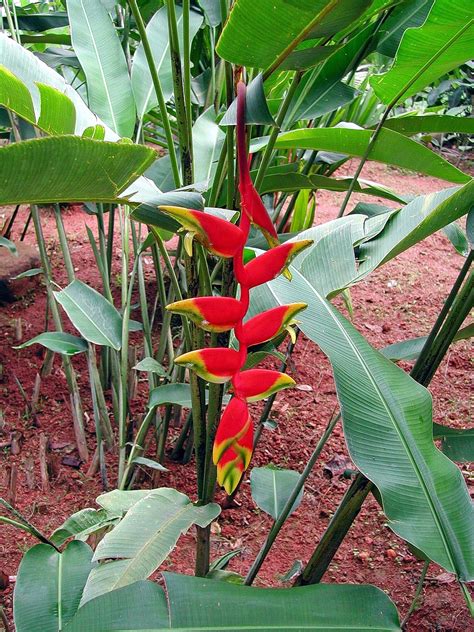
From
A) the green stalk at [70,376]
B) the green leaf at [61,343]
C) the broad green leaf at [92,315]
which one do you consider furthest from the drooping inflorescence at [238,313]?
the green stalk at [70,376]

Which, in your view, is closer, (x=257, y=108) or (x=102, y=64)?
(x=257, y=108)

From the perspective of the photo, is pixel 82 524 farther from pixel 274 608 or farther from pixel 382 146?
pixel 382 146

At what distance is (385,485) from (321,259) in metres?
0.31

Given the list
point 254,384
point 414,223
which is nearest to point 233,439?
point 254,384

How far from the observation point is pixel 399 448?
69 cm

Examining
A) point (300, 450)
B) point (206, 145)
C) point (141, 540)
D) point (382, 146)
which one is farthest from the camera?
point (300, 450)

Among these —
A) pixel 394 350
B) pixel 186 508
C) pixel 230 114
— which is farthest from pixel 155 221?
pixel 394 350

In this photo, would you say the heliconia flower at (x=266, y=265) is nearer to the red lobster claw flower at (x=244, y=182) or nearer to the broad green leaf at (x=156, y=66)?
the red lobster claw flower at (x=244, y=182)

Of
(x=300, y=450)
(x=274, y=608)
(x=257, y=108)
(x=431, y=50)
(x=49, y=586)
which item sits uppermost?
(x=431, y=50)

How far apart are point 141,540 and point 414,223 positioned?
49cm

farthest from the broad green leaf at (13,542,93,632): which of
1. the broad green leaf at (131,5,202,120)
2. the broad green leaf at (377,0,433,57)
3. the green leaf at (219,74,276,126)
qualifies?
the broad green leaf at (377,0,433,57)

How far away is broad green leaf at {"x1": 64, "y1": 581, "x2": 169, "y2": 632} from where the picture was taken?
1.94 ft

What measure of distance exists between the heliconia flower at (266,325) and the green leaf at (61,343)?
860mm

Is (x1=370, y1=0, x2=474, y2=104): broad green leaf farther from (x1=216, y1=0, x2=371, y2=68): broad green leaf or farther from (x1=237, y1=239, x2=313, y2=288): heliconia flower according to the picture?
(x1=237, y1=239, x2=313, y2=288): heliconia flower
